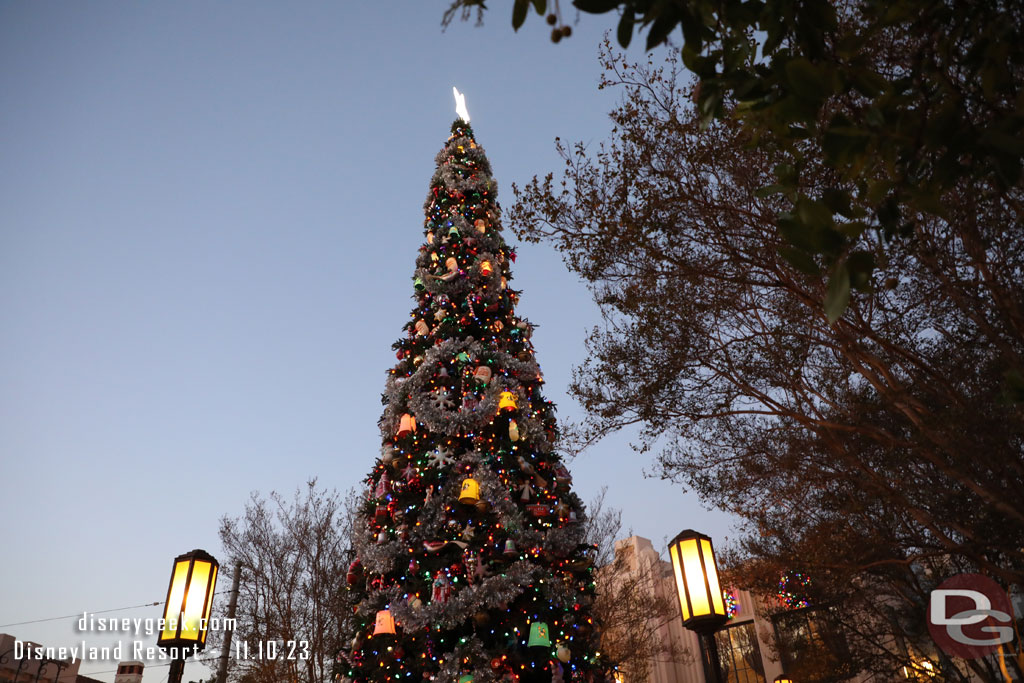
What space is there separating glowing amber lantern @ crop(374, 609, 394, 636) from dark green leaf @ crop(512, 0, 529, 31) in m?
5.97

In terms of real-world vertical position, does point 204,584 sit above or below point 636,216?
below

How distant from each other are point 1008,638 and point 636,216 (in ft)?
22.7

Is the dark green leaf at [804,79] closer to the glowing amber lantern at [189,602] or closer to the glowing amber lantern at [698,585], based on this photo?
the glowing amber lantern at [698,585]

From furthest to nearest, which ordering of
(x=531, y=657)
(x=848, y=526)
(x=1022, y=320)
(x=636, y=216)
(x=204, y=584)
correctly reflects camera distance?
(x=848, y=526)
(x=636, y=216)
(x=531, y=657)
(x=204, y=584)
(x=1022, y=320)

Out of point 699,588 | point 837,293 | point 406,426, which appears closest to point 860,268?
point 837,293

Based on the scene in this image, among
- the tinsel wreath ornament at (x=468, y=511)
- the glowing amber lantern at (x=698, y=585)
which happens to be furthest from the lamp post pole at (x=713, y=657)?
the tinsel wreath ornament at (x=468, y=511)

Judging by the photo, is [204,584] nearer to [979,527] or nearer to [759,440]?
[759,440]

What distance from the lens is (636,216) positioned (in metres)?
6.55

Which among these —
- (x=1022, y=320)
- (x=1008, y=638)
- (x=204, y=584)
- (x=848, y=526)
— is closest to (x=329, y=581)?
(x=204, y=584)

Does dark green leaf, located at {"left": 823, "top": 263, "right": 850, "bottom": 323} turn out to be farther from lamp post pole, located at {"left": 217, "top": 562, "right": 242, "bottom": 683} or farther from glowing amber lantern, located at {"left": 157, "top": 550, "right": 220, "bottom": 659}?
lamp post pole, located at {"left": 217, "top": 562, "right": 242, "bottom": 683}

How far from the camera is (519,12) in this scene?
68.3 inches

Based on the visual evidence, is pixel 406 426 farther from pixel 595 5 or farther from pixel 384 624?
pixel 595 5

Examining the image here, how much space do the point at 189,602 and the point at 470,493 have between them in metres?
2.72

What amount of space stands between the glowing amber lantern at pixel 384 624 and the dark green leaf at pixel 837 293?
5894 millimetres
